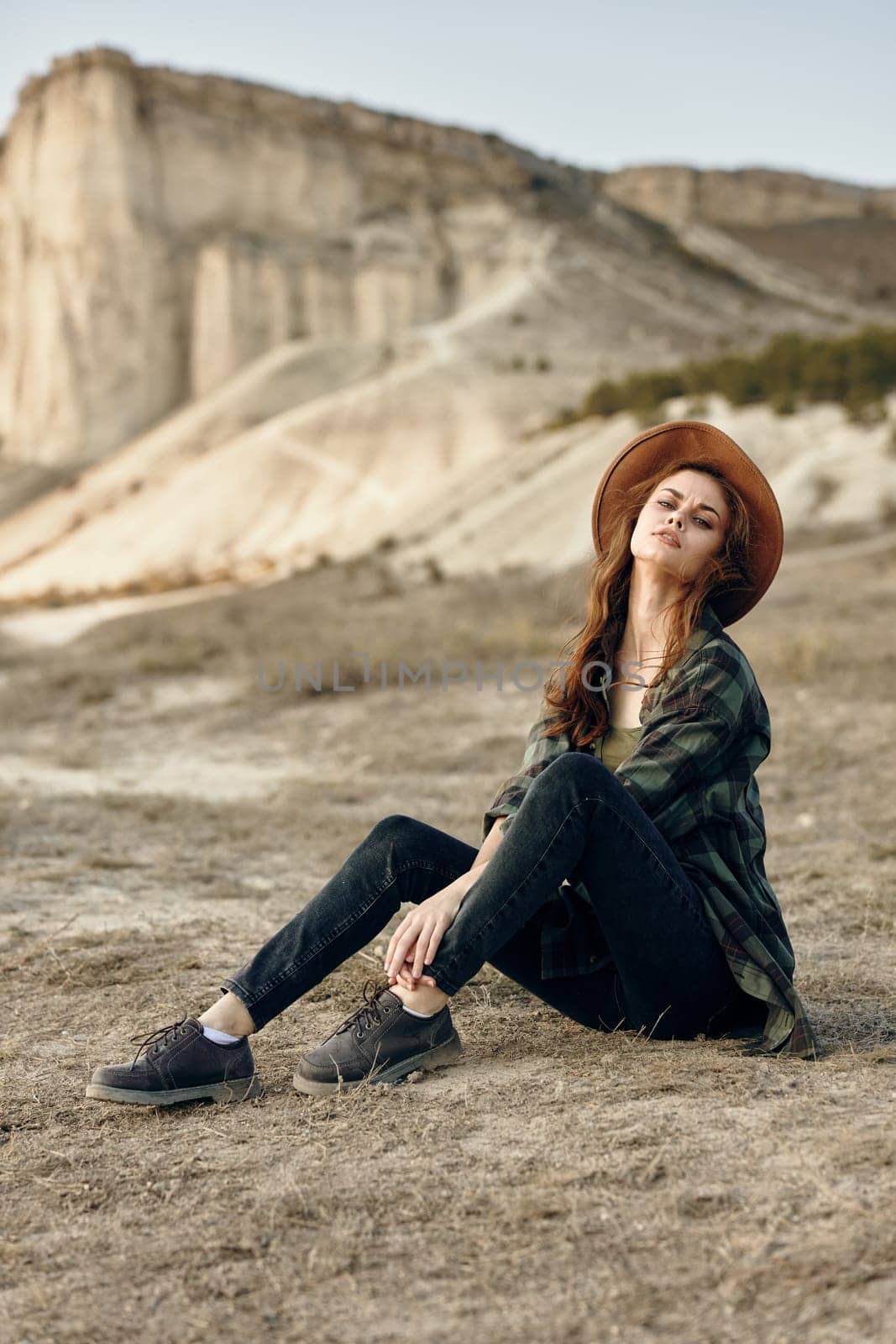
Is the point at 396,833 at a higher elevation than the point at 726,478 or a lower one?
lower

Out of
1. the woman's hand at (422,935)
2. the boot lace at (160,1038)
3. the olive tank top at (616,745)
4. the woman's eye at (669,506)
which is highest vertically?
the woman's eye at (669,506)

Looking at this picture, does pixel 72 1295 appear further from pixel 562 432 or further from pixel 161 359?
pixel 161 359

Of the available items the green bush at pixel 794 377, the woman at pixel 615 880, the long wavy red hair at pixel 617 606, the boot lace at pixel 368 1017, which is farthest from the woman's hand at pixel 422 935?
the green bush at pixel 794 377

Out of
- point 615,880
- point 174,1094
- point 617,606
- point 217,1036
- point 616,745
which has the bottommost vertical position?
point 174,1094

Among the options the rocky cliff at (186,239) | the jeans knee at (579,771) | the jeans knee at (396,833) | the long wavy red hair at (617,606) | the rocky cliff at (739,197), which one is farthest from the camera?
the rocky cliff at (739,197)

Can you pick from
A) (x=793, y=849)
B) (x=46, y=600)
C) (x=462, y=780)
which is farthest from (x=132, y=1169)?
(x=46, y=600)

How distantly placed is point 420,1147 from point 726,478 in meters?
1.64

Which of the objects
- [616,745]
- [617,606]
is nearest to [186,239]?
[617,606]

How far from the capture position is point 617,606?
3117 mm

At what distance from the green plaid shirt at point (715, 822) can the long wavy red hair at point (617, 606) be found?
0.25ft

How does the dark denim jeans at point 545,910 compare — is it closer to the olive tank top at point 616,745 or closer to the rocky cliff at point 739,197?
the olive tank top at point 616,745

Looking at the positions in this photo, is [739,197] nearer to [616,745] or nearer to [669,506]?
[669,506]

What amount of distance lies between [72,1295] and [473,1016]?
4.80ft

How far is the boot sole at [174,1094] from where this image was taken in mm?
2664
